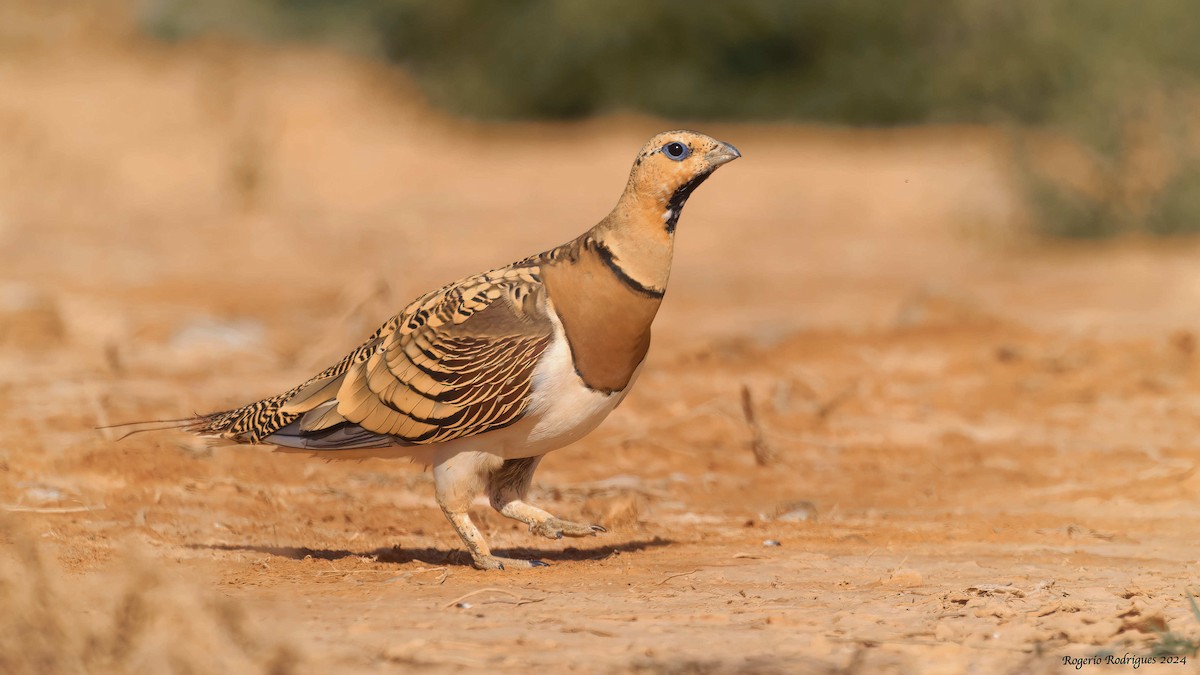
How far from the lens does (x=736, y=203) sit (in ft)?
53.2

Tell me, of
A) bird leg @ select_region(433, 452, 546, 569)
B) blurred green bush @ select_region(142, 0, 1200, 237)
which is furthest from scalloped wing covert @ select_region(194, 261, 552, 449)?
blurred green bush @ select_region(142, 0, 1200, 237)

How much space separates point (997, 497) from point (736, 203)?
31.4ft

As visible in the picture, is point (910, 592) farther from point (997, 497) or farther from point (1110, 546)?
point (997, 497)

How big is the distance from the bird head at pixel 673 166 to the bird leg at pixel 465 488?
993 millimetres

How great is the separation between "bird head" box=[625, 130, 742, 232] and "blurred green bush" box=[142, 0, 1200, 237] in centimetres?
1096

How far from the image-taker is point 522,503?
5391 mm

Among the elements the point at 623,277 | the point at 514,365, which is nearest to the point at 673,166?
the point at 623,277

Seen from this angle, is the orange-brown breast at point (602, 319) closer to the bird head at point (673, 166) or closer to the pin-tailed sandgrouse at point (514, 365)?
the pin-tailed sandgrouse at point (514, 365)

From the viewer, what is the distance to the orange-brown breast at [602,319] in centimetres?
490

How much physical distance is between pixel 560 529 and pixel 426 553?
23.1 inches

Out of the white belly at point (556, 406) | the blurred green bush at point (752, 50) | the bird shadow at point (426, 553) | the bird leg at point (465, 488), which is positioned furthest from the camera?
the blurred green bush at point (752, 50)

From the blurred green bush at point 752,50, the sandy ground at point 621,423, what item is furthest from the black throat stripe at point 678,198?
the blurred green bush at point 752,50

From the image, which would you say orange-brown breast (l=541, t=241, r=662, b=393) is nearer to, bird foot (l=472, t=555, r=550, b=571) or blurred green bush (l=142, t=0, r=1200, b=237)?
bird foot (l=472, t=555, r=550, b=571)

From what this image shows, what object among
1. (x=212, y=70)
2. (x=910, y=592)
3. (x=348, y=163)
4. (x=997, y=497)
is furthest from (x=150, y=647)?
(x=212, y=70)
